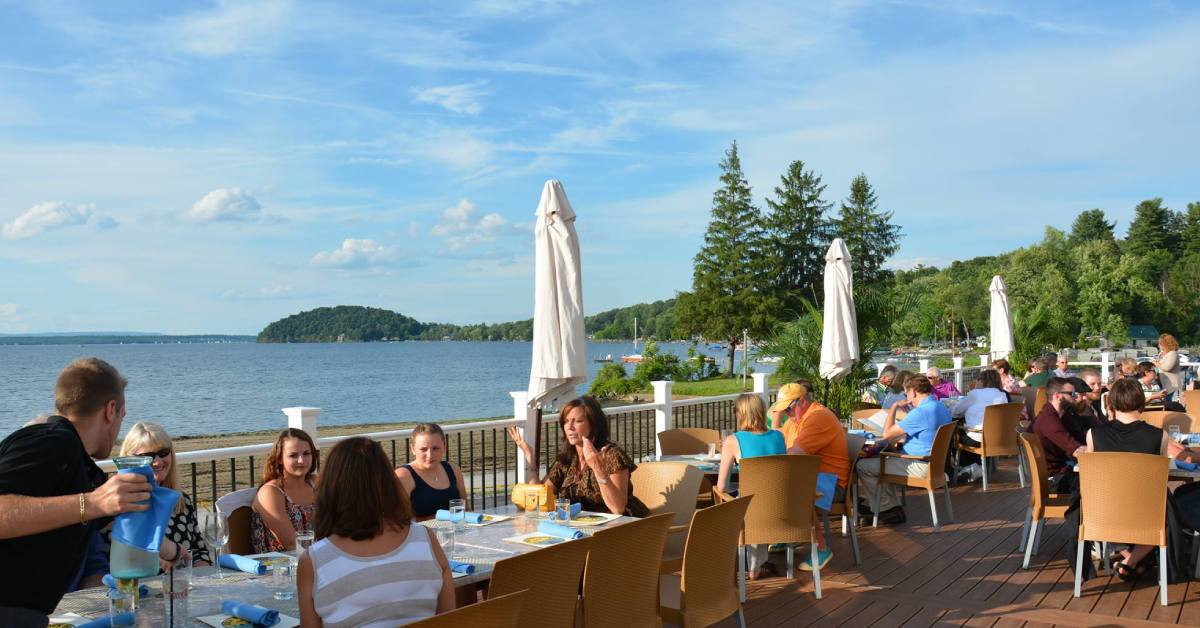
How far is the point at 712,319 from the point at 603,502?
4278cm

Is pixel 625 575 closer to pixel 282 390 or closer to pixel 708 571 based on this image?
pixel 708 571

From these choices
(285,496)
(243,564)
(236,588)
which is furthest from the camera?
(285,496)

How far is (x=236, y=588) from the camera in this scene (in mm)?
3082

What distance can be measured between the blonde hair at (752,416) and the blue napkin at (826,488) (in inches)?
27.4

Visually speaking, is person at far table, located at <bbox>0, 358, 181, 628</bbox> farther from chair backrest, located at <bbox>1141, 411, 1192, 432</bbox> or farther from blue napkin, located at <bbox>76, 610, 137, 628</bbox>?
chair backrest, located at <bbox>1141, 411, 1192, 432</bbox>

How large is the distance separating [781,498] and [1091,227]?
75287 mm

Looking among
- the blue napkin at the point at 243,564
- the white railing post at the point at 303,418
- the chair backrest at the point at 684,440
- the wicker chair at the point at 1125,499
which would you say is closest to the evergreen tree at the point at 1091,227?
the chair backrest at the point at 684,440

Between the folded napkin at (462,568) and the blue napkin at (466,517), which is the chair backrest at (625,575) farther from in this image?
the blue napkin at (466,517)

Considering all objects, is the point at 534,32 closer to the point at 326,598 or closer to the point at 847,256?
the point at 847,256

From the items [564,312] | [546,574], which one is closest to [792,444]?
[564,312]

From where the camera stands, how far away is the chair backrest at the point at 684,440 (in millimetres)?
7273

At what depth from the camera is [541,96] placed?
1738 centimetres

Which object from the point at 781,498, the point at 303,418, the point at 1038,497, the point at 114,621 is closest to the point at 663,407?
the point at 781,498

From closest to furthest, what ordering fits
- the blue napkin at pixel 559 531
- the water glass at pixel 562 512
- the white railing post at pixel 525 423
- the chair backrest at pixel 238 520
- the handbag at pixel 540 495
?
the blue napkin at pixel 559 531 → the chair backrest at pixel 238 520 → the water glass at pixel 562 512 → the handbag at pixel 540 495 → the white railing post at pixel 525 423
